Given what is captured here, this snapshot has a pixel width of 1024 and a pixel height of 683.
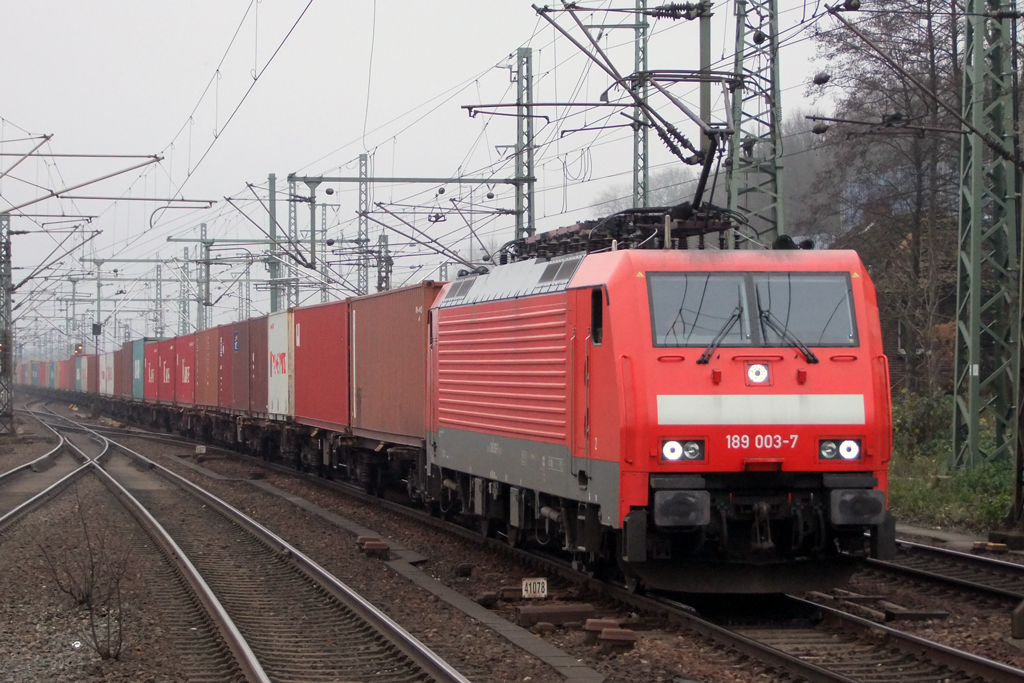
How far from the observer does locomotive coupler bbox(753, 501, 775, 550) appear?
8.66m

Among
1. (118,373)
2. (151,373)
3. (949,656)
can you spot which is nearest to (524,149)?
(949,656)

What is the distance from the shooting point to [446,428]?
13.6 metres

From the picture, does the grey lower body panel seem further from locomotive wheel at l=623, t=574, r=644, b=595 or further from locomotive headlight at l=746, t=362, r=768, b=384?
locomotive headlight at l=746, t=362, r=768, b=384

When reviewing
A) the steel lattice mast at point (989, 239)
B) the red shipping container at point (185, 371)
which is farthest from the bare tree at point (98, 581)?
the red shipping container at point (185, 371)

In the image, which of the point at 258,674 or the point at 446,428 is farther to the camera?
the point at 446,428

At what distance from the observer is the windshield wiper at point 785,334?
894cm

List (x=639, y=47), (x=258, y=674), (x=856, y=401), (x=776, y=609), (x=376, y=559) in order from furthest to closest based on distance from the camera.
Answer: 1. (x=639, y=47)
2. (x=376, y=559)
3. (x=776, y=609)
4. (x=856, y=401)
5. (x=258, y=674)

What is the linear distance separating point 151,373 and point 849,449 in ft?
128

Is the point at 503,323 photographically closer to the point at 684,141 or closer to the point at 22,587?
the point at 684,141

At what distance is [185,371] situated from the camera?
1474 inches

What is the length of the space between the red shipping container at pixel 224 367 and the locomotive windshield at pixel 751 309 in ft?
75.4

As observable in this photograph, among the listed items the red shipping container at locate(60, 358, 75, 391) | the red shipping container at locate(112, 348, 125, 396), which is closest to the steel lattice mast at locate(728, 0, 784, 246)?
the red shipping container at locate(112, 348, 125, 396)

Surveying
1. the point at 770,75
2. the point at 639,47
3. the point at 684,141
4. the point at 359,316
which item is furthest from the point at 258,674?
the point at 639,47

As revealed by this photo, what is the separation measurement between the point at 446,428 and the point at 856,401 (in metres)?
5.80
